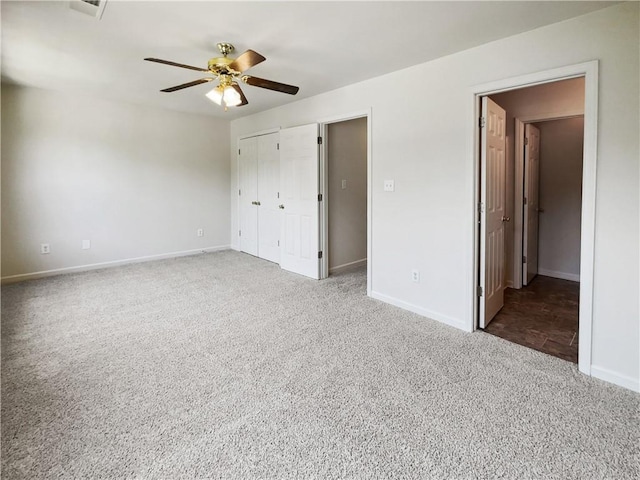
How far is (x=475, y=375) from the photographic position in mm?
2217

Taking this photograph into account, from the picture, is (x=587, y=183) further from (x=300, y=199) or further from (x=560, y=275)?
(x=300, y=199)

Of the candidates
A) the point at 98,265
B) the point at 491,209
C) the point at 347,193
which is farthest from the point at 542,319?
the point at 98,265

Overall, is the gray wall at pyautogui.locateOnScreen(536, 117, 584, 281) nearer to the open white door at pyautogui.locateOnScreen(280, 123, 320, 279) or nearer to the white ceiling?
the white ceiling

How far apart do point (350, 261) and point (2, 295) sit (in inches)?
166

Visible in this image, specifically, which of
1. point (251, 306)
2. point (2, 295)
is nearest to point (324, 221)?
point (251, 306)

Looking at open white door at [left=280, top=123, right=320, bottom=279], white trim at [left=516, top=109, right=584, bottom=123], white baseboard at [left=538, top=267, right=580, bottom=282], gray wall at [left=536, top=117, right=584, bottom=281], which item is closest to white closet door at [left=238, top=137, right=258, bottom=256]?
open white door at [left=280, top=123, right=320, bottom=279]

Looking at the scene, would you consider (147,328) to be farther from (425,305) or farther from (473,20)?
(473,20)

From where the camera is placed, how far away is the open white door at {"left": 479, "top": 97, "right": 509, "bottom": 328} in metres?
2.85

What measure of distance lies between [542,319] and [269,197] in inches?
153

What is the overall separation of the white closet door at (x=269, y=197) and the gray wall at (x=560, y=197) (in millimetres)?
3703

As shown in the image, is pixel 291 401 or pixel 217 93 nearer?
pixel 291 401

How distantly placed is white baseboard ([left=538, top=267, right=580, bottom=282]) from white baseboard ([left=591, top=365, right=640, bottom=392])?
2.70 m

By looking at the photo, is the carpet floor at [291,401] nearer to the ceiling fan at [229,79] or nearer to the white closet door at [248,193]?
the ceiling fan at [229,79]

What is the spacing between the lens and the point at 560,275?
459 centimetres
